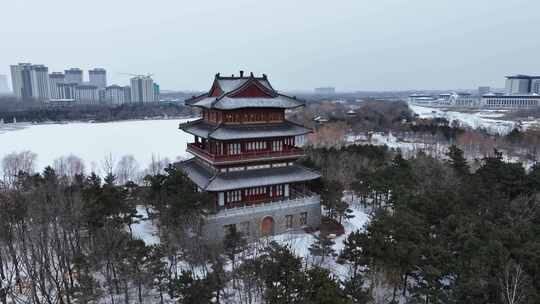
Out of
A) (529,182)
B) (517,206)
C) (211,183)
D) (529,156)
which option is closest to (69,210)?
(211,183)

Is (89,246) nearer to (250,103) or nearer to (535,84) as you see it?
(250,103)

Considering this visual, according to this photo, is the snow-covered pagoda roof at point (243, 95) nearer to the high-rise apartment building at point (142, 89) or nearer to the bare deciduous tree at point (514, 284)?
the bare deciduous tree at point (514, 284)

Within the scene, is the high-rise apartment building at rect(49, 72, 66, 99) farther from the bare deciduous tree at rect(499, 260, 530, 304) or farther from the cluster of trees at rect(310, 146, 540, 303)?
the bare deciduous tree at rect(499, 260, 530, 304)

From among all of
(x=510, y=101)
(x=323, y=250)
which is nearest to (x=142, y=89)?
(x=510, y=101)

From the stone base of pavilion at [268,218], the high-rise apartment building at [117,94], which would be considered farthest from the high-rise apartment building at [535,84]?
the high-rise apartment building at [117,94]

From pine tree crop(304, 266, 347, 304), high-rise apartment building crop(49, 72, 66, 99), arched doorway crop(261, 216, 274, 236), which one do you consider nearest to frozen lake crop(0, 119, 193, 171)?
arched doorway crop(261, 216, 274, 236)

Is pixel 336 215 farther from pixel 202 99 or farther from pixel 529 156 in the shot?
pixel 529 156
